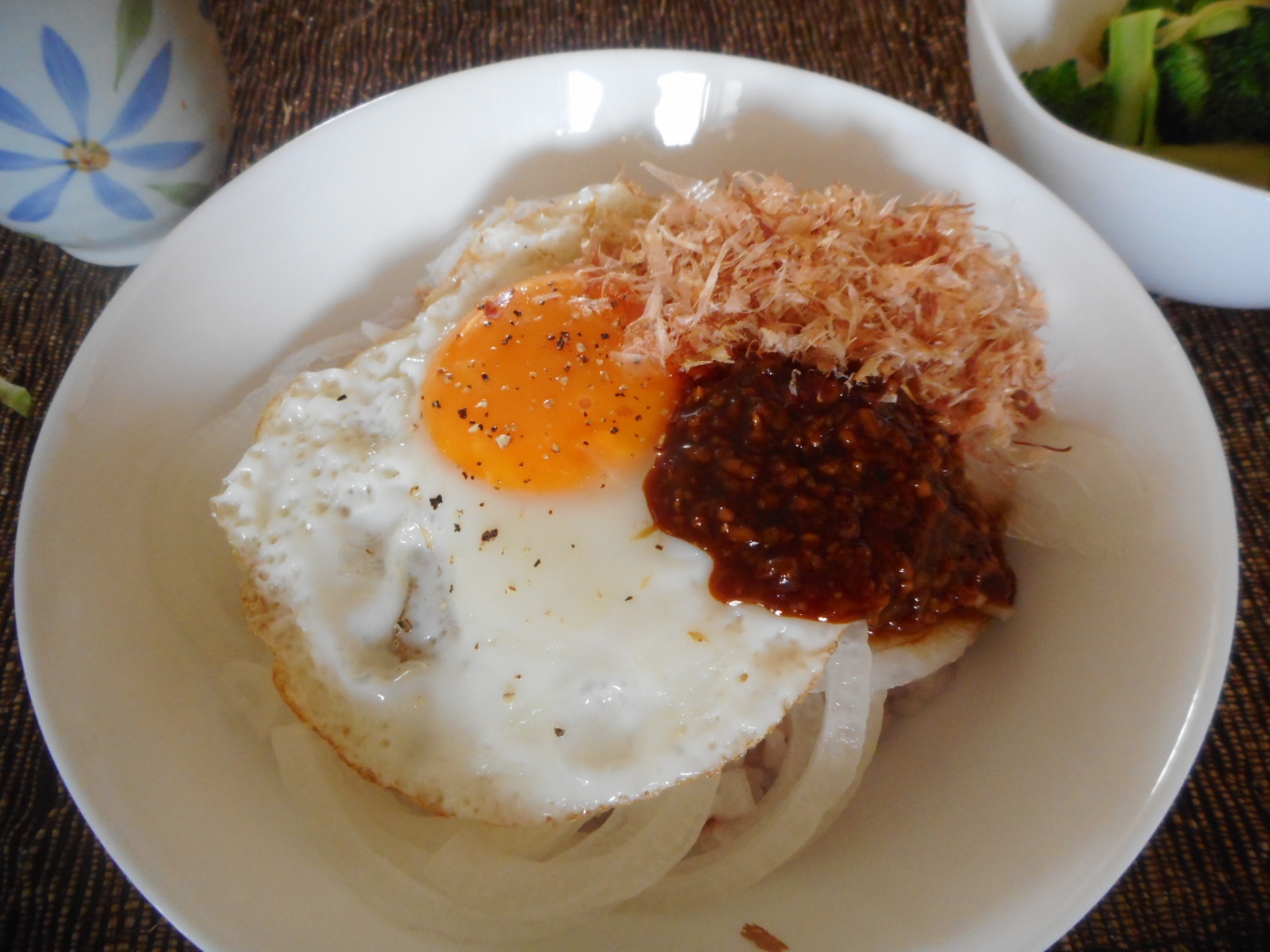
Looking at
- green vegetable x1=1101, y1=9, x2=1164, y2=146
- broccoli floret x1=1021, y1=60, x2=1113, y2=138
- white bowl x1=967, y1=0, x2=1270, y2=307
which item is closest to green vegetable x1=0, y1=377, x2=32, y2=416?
white bowl x1=967, y1=0, x2=1270, y2=307

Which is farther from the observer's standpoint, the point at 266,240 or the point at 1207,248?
the point at 266,240

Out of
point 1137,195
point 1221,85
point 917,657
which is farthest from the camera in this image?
point 1221,85

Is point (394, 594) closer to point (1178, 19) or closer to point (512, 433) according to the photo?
point (512, 433)

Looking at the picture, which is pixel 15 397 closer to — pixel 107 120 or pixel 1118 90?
pixel 107 120

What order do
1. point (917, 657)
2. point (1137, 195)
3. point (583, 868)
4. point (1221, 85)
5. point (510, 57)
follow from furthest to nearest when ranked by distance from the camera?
point (510, 57) → point (1221, 85) → point (1137, 195) → point (917, 657) → point (583, 868)

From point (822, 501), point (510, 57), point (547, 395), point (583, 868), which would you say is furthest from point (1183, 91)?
point (583, 868)

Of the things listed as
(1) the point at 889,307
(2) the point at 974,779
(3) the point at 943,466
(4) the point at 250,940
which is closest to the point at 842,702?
(2) the point at 974,779
